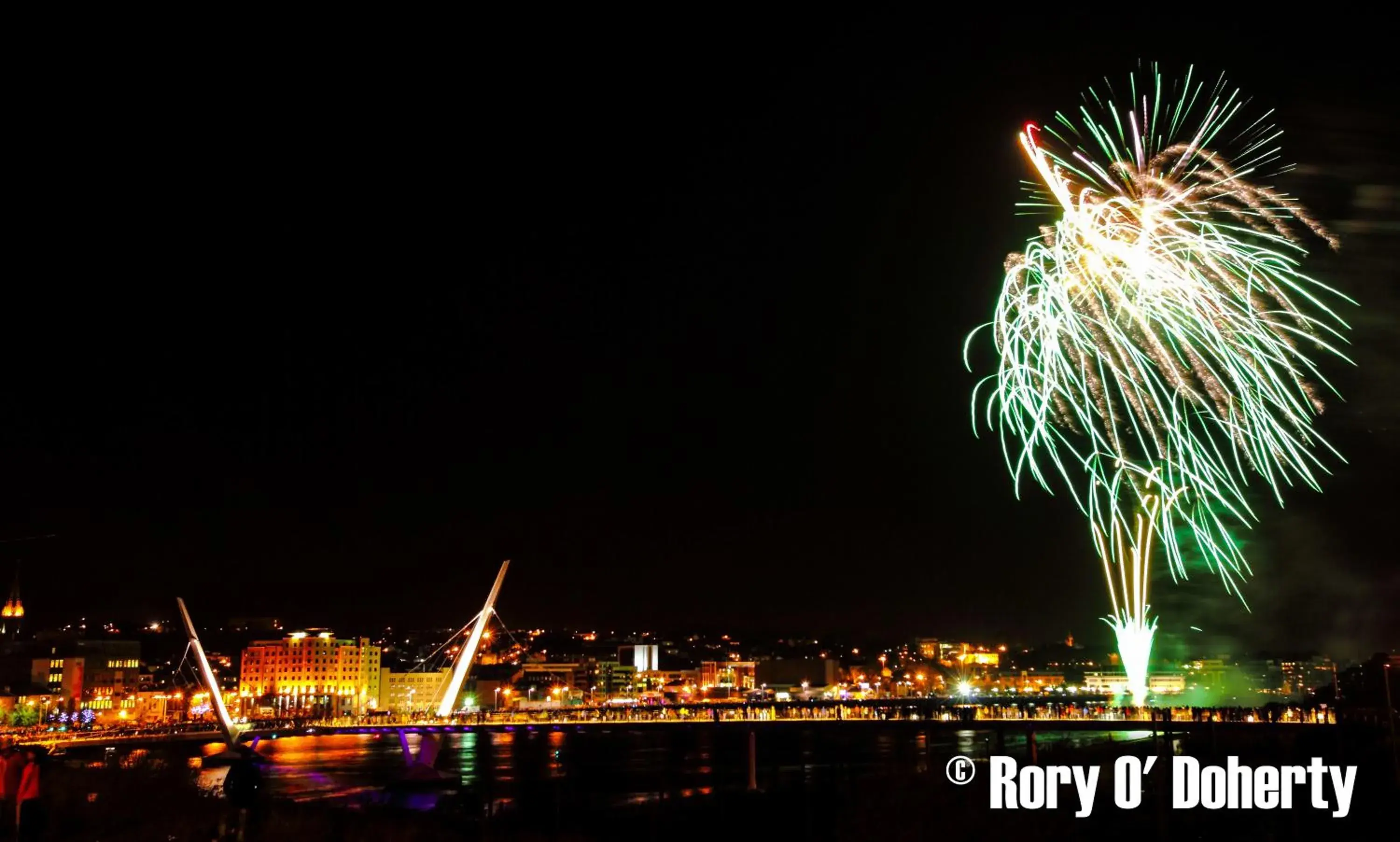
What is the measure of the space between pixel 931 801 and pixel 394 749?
151 ft

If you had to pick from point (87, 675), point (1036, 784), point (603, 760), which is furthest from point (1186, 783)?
point (87, 675)

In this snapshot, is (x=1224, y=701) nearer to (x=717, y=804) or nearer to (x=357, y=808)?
(x=717, y=804)

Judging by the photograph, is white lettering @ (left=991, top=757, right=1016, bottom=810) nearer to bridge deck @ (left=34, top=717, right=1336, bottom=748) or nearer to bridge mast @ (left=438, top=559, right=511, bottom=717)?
bridge deck @ (left=34, top=717, right=1336, bottom=748)

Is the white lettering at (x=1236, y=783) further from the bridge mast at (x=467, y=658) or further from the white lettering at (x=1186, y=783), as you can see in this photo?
the bridge mast at (x=467, y=658)

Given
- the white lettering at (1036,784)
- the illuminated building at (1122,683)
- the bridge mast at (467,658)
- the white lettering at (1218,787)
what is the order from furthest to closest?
the illuminated building at (1122,683) → the bridge mast at (467,658) → the white lettering at (1036,784) → the white lettering at (1218,787)

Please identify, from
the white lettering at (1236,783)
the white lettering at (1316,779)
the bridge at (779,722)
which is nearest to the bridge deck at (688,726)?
the bridge at (779,722)

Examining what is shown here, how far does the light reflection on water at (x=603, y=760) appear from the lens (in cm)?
3662

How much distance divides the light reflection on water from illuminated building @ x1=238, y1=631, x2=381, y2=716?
35882mm

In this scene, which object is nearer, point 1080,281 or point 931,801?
point 1080,281

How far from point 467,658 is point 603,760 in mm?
7945

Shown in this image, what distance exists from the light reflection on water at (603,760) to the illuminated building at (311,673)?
35882 millimetres

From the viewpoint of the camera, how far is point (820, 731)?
7206cm

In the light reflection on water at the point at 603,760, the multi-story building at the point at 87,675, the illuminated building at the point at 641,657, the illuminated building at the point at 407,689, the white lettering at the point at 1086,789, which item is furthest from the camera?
the illuminated building at the point at 641,657

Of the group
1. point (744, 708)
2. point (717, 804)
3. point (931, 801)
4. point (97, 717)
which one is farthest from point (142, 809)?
point (97, 717)
